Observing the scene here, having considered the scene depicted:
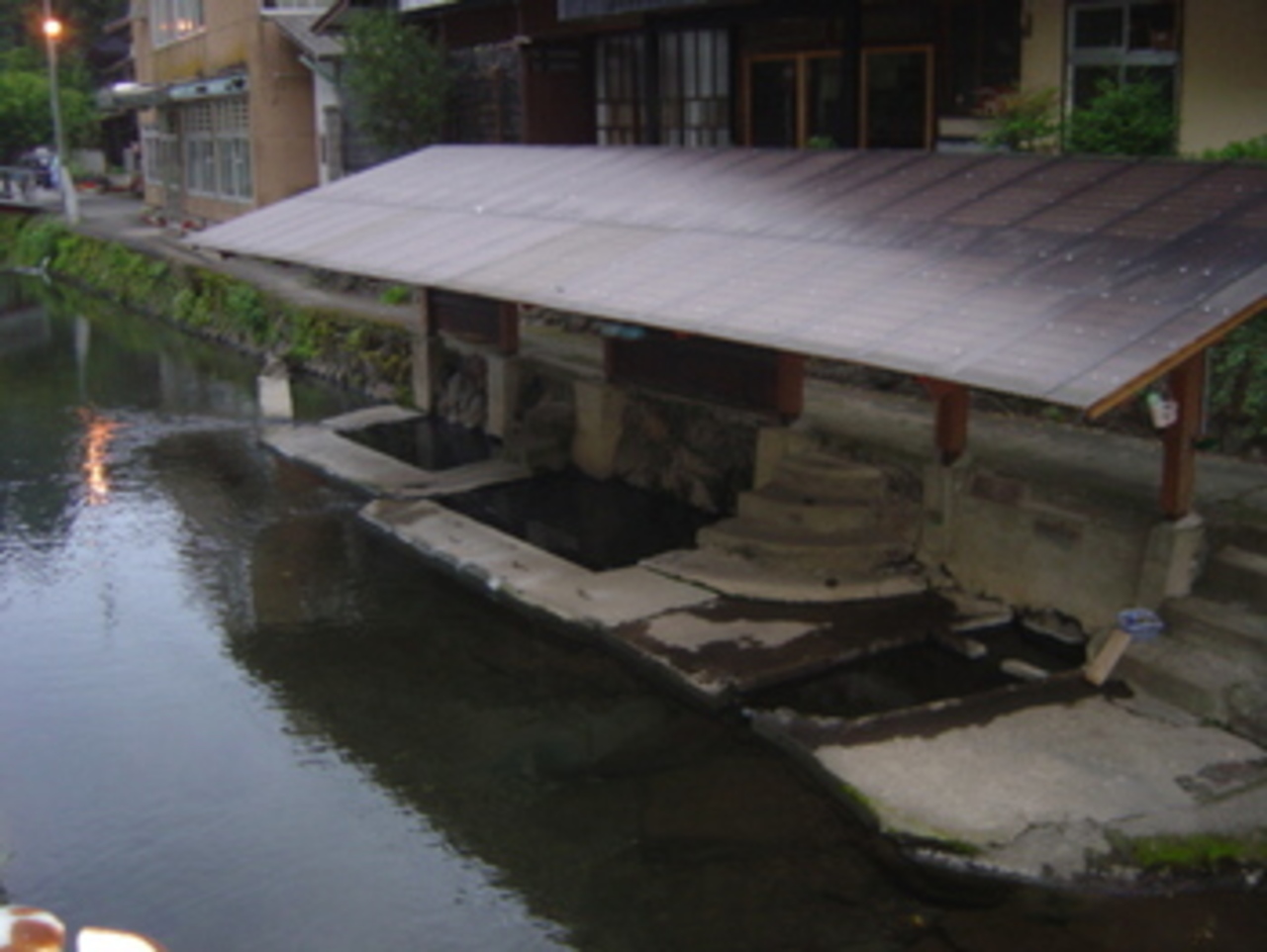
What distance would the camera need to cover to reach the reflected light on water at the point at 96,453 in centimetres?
1878

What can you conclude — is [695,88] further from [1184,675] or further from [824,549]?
[1184,675]

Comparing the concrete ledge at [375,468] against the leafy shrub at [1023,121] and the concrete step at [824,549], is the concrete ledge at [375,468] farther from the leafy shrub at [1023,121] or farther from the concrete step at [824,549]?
the leafy shrub at [1023,121]

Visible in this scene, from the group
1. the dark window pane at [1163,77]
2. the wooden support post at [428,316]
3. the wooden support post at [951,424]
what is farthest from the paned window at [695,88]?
the wooden support post at [951,424]

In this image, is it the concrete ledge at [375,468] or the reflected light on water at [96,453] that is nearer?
the concrete ledge at [375,468]

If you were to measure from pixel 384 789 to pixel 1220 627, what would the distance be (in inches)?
250

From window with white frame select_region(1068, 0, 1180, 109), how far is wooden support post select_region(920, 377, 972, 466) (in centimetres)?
477

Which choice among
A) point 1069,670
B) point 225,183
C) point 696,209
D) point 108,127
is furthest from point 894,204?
point 108,127

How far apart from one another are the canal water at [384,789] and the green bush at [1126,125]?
25.0 feet

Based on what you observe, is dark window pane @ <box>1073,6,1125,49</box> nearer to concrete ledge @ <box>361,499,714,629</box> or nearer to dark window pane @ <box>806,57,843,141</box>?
dark window pane @ <box>806,57,843,141</box>

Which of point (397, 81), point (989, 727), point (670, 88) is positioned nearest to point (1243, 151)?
point (989, 727)

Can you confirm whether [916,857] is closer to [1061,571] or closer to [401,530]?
[1061,571]

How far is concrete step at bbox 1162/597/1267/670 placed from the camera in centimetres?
1044

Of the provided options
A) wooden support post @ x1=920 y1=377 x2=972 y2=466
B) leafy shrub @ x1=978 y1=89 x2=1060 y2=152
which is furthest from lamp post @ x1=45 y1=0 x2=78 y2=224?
wooden support post @ x1=920 y1=377 x2=972 y2=466

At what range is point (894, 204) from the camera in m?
13.1
